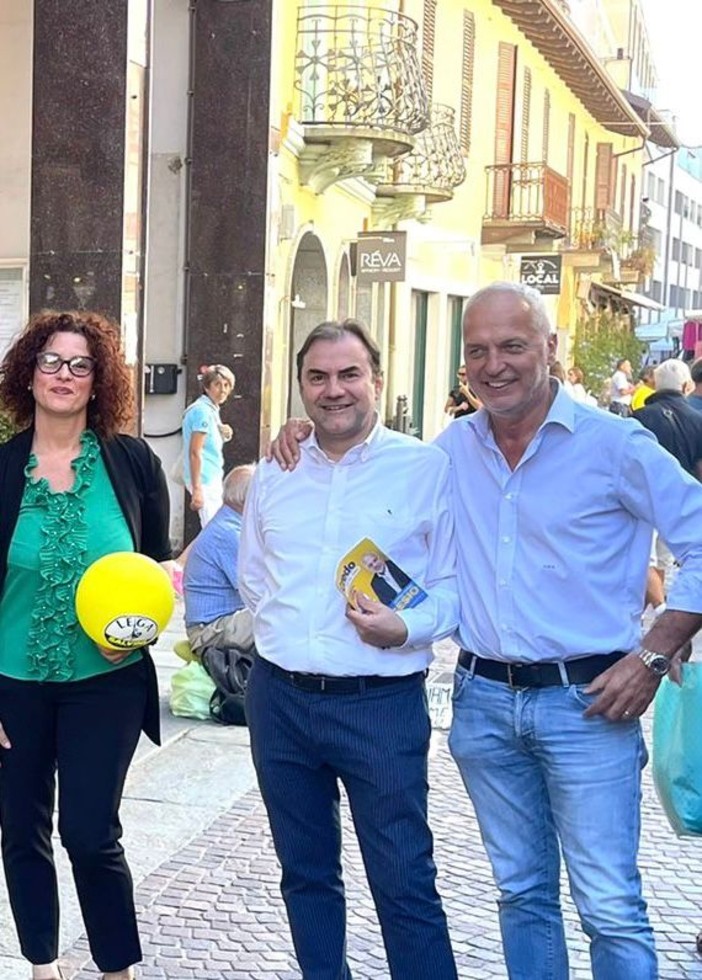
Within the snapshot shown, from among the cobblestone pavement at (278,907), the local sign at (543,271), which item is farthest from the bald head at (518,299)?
the local sign at (543,271)

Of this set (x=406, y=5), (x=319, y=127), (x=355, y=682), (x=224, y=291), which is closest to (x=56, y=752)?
(x=355, y=682)

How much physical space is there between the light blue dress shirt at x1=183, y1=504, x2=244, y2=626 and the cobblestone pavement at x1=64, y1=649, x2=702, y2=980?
1167 mm

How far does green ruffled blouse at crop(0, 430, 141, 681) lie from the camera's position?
128 inches

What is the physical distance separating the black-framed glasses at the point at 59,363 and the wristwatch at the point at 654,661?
1.60 meters

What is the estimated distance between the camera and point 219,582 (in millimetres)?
6191

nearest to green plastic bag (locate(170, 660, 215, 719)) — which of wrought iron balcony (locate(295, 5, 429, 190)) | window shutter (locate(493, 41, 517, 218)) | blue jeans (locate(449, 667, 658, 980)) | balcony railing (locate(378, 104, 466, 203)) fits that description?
blue jeans (locate(449, 667, 658, 980))

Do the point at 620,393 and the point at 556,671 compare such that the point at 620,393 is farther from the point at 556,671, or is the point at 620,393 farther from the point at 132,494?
the point at 556,671

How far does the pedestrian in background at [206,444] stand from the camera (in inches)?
384

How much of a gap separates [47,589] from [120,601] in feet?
0.85

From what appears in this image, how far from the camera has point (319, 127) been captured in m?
13.8

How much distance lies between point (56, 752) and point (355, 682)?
2.89 feet

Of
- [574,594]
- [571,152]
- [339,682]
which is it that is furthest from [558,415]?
[571,152]

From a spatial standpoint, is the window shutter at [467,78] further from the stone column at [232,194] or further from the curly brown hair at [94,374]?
the curly brown hair at [94,374]

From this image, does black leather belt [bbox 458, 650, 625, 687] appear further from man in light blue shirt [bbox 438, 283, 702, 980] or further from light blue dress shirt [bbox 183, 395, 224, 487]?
light blue dress shirt [bbox 183, 395, 224, 487]
